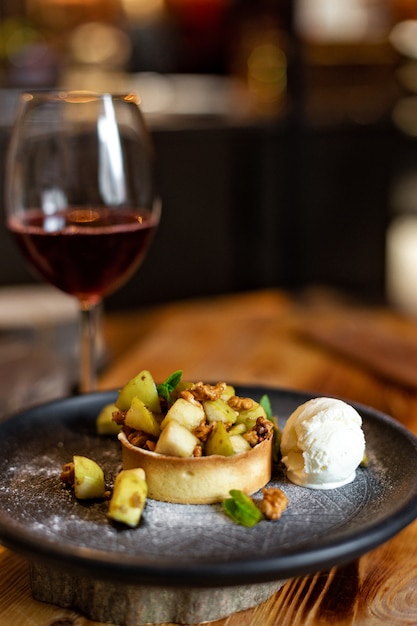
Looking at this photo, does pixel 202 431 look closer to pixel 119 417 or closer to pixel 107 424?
pixel 119 417

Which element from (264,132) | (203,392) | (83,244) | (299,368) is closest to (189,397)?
(203,392)

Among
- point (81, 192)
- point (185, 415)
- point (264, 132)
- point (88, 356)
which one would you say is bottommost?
point (264, 132)

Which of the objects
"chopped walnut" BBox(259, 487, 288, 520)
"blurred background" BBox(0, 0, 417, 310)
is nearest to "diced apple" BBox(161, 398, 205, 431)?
"chopped walnut" BBox(259, 487, 288, 520)

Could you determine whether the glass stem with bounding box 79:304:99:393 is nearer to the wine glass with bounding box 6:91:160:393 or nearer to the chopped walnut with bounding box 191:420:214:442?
the wine glass with bounding box 6:91:160:393

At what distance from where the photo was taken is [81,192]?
1242 millimetres

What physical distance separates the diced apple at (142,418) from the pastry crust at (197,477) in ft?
0.12

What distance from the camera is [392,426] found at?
999 millimetres

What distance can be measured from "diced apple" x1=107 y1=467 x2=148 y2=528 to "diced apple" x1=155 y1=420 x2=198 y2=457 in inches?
1.8

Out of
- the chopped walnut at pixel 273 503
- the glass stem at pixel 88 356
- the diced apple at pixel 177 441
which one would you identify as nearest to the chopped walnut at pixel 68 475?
the diced apple at pixel 177 441

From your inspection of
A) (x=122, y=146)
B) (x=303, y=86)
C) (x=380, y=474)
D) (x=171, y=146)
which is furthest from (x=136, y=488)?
(x=303, y=86)

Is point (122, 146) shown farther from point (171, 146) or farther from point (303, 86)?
point (303, 86)

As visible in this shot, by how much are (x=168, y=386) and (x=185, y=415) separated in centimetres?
6

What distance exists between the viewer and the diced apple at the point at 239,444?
869 millimetres

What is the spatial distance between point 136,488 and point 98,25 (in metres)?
5.96
